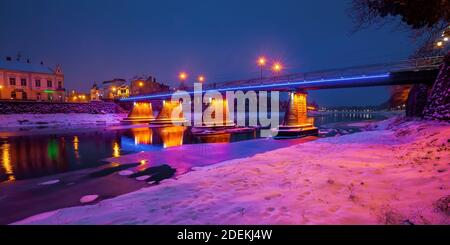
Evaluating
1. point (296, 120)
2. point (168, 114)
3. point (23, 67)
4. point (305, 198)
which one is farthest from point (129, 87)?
point (305, 198)

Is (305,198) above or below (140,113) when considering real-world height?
below

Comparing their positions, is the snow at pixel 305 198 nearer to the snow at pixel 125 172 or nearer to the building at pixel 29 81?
the snow at pixel 125 172

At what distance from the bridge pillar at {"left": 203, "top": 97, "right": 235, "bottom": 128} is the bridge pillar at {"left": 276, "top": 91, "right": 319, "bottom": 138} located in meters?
13.1

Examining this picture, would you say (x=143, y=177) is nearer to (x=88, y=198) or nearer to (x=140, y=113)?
(x=88, y=198)

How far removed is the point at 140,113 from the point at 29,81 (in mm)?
34876

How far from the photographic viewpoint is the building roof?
237ft

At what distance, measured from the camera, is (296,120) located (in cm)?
3609

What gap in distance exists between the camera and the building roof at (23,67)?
72369 mm

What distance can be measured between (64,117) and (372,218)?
7164 cm

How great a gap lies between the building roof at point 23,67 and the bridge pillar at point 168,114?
143 ft

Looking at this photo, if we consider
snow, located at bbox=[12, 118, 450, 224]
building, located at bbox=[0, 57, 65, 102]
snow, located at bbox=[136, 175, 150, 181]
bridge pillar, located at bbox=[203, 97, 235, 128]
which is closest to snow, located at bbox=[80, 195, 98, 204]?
snow, located at bbox=[12, 118, 450, 224]

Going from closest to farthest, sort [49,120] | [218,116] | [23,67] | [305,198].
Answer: [305,198]
[218,116]
[49,120]
[23,67]

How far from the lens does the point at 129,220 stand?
594cm
